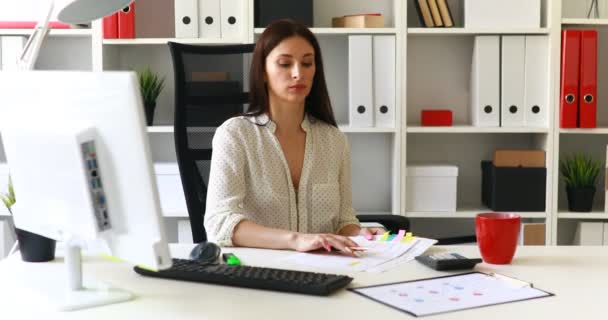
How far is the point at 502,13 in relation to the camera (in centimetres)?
331

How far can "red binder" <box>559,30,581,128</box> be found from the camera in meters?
3.25

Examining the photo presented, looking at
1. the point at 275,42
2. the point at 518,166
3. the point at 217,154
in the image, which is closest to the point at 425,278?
the point at 217,154

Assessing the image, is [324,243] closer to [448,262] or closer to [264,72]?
[448,262]

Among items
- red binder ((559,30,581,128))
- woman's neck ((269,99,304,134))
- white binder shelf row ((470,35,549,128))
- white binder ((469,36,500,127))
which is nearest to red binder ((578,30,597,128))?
red binder ((559,30,581,128))

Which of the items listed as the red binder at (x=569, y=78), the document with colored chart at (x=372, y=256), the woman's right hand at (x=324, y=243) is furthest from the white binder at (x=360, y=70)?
the woman's right hand at (x=324, y=243)

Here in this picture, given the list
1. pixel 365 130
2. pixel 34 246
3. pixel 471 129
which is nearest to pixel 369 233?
pixel 34 246

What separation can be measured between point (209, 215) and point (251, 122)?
325mm

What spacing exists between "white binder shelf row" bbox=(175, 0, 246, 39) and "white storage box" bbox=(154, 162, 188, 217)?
0.54 metres

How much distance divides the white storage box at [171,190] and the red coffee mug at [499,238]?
6.16 ft

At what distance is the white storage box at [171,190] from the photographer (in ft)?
11.0

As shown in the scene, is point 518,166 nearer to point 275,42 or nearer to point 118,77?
point 275,42

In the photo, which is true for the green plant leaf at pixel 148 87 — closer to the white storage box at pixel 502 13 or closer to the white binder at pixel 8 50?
the white binder at pixel 8 50

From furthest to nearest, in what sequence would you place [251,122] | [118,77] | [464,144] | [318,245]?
1. [464,144]
2. [251,122]
3. [318,245]
4. [118,77]

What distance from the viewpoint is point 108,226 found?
1.34 metres
